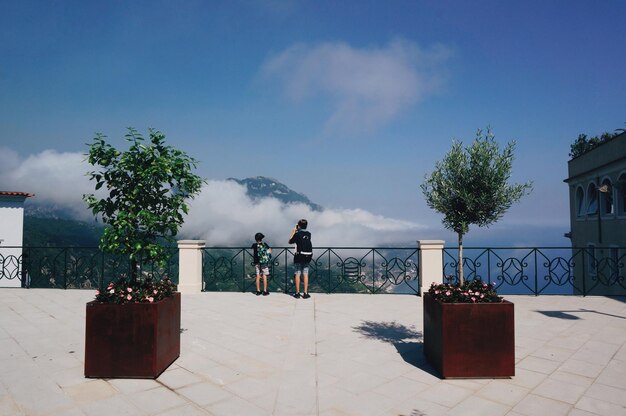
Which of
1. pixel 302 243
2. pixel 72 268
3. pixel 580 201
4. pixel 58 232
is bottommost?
pixel 58 232

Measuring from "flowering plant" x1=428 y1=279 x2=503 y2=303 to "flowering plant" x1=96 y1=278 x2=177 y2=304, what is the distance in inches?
134

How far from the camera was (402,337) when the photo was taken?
6117 millimetres

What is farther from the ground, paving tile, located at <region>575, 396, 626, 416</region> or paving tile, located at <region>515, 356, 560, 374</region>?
paving tile, located at <region>575, 396, 626, 416</region>

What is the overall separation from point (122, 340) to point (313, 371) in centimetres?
226

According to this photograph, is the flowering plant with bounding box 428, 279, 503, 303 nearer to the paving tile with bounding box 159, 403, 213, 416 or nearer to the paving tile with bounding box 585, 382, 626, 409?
the paving tile with bounding box 585, 382, 626, 409

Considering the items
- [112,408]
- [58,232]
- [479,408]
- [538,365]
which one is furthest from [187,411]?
[58,232]

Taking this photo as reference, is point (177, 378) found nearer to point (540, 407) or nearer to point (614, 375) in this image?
point (540, 407)

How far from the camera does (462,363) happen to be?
428 centimetres

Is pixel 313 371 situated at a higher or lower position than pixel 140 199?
lower

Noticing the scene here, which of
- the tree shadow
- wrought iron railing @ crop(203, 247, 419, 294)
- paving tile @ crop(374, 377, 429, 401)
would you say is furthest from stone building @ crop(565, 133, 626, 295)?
paving tile @ crop(374, 377, 429, 401)

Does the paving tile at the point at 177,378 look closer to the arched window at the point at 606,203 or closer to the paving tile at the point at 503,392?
the paving tile at the point at 503,392

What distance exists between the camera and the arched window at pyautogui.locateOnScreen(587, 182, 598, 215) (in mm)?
23812

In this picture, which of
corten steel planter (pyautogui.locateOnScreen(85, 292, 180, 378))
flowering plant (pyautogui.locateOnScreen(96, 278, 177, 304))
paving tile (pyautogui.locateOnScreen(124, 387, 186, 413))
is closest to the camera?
paving tile (pyautogui.locateOnScreen(124, 387, 186, 413))

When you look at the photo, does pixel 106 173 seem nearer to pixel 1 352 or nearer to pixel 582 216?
pixel 1 352
